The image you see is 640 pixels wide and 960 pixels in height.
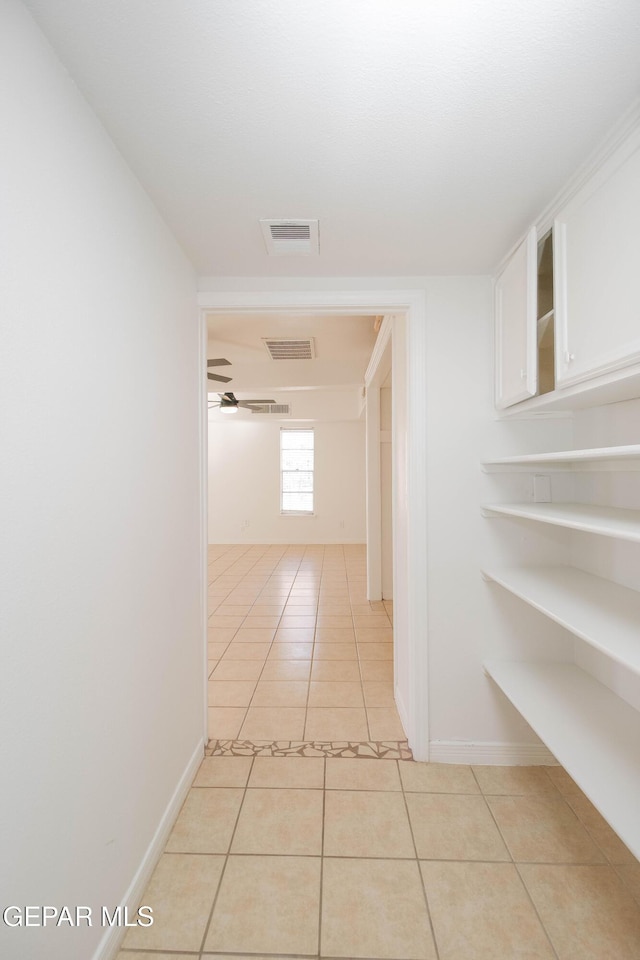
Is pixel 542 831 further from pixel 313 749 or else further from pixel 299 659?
pixel 299 659

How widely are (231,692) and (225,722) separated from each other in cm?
35

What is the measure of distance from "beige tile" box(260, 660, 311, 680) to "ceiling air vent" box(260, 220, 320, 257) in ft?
8.74

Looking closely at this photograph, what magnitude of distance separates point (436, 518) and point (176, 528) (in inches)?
48.8

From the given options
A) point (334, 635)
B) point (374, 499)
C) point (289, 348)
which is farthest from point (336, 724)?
point (289, 348)

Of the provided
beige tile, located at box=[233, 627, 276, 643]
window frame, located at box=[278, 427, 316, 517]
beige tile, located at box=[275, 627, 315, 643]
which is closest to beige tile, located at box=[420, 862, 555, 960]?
beige tile, located at box=[275, 627, 315, 643]

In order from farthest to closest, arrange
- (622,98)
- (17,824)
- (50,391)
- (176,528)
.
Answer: (176,528)
(622,98)
(50,391)
(17,824)

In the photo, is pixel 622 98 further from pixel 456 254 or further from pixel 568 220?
pixel 456 254

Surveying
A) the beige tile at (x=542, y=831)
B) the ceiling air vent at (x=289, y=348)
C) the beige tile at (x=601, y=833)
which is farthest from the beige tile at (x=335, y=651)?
the ceiling air vent at (x=289, y=348)

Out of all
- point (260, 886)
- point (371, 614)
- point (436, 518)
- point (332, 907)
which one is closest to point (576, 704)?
point (436, 518)

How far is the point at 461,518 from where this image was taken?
86.3 inches

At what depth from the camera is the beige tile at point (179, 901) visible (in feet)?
4.40

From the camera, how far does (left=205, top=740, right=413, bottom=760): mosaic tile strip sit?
2.24m

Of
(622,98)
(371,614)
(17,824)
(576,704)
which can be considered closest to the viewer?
(17,824)

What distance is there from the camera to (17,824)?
91 cm
